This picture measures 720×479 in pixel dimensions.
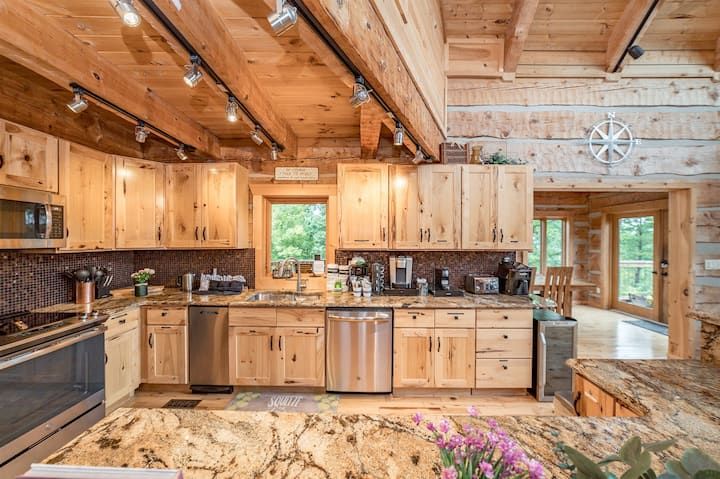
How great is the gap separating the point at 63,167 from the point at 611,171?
5.45 metres

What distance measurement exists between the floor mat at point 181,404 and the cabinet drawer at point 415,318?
2.06 m

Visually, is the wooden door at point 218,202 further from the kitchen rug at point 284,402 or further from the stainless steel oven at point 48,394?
the kitchen rug at point 284,402

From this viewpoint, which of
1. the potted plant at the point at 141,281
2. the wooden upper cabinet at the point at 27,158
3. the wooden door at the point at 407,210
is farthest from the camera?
the wooden door at the point at 407,210

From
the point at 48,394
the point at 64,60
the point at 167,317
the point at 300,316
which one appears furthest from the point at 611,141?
the point at 48,394

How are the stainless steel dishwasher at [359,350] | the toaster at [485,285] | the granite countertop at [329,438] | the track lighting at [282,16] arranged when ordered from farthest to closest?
the toaster at [485,285], the stainless steel dishwasher at [359,350], the track lighting at [282,16], the granite countertop at [329,438]

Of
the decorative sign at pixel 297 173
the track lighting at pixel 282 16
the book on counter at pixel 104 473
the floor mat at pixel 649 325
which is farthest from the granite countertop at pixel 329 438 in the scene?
the floor mat at pixel 649 325

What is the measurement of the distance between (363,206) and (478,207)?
124cm

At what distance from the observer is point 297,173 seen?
394cm

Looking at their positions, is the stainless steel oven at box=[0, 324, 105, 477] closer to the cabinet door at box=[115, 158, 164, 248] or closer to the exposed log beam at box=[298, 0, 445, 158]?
the cabinet door at box=[115, 158, 164, 248]

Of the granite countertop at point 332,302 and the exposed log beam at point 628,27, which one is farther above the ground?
the exposed log beam at point 628,27

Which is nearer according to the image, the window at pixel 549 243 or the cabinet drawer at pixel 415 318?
the cabinet drawer at pixel 415 318

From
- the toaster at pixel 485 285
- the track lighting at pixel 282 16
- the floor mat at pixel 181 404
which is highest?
the track lighting at pixel 282 16

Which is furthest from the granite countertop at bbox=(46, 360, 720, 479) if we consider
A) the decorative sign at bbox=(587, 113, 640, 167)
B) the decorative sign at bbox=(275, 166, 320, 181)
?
the decorative sign at bbox=(587, 113, 640, 167)

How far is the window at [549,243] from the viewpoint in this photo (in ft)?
25.6
